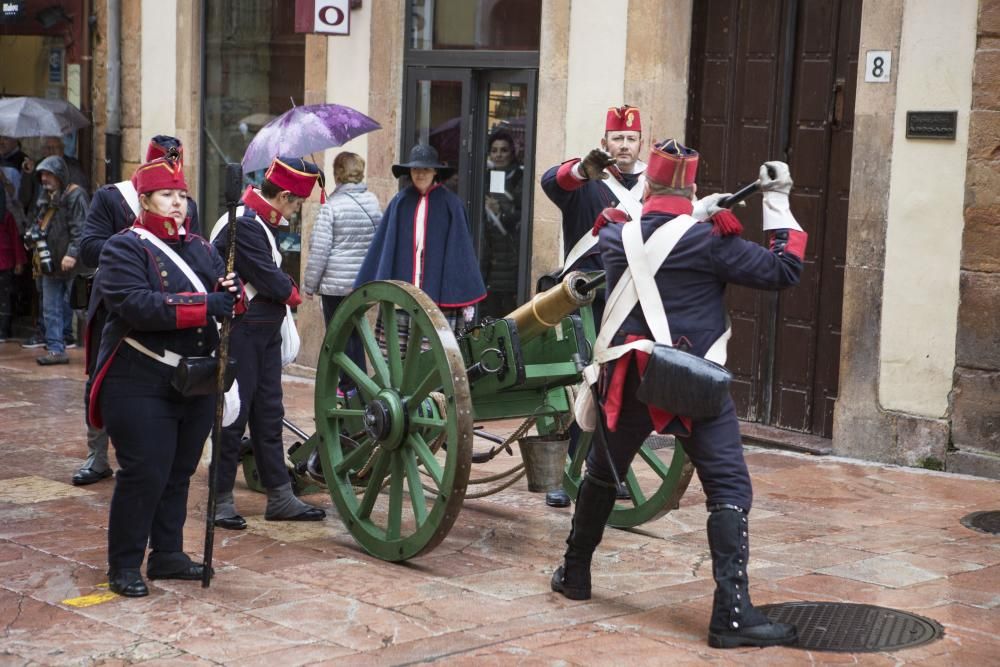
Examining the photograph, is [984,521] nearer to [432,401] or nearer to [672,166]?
[432,401]

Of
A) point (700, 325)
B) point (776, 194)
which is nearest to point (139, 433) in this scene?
point (700, 325)

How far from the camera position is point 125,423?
5.96 meters

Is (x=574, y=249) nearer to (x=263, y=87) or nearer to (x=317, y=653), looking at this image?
(x=317, y=653)

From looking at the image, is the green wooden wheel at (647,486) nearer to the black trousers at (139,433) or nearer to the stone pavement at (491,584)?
the stone pavement at (491,584)

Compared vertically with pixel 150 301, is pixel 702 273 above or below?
above

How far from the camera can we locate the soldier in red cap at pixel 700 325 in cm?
550

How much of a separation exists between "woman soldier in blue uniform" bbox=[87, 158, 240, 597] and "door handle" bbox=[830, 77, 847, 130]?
4.65m

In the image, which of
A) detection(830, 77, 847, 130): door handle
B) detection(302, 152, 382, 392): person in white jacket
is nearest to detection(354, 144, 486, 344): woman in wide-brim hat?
detection(302, 152, 382, 392): person in white jacket

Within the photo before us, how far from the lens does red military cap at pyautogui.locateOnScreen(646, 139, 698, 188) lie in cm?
574

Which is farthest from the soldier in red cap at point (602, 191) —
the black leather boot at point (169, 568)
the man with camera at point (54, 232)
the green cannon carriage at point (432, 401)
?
the man with camera at point (54, 232)

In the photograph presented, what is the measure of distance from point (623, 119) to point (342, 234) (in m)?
2.86

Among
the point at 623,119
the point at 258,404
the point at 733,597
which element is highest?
the point at 623,119

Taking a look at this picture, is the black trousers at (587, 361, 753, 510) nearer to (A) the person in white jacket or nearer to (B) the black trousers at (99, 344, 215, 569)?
(B) the black trousers at (99, 344, 215, 569)

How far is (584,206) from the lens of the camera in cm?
750
